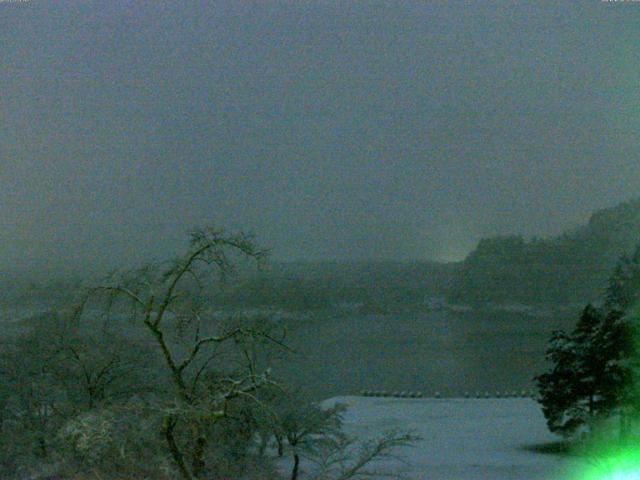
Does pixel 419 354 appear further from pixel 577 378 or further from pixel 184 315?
pixel 184 315

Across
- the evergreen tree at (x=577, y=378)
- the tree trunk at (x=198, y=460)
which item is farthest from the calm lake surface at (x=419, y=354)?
the tree trunk at (x=198, y=460)

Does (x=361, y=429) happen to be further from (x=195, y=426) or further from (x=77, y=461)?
(x=195, y=426)

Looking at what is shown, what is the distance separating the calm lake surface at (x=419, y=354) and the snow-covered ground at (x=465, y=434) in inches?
99.7

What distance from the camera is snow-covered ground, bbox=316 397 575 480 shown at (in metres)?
16.7

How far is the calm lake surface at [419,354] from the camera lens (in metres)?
38.5

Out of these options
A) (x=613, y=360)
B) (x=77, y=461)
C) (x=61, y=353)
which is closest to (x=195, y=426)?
(x=77, y=461)

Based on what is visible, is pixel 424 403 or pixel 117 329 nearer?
pixel 117 329

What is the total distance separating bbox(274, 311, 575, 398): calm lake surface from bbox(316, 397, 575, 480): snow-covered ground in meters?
2.53

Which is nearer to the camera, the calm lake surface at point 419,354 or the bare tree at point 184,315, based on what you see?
the bare tree at point 184,315

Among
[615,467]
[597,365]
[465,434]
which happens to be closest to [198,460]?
[615,467]

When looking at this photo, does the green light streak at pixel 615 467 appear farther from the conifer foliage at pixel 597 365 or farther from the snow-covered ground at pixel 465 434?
the conifer foliage at pixel 597 365

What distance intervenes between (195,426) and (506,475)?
36.7 ft

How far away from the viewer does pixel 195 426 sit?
7.02 meters

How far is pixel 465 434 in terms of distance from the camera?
74.6 ft
